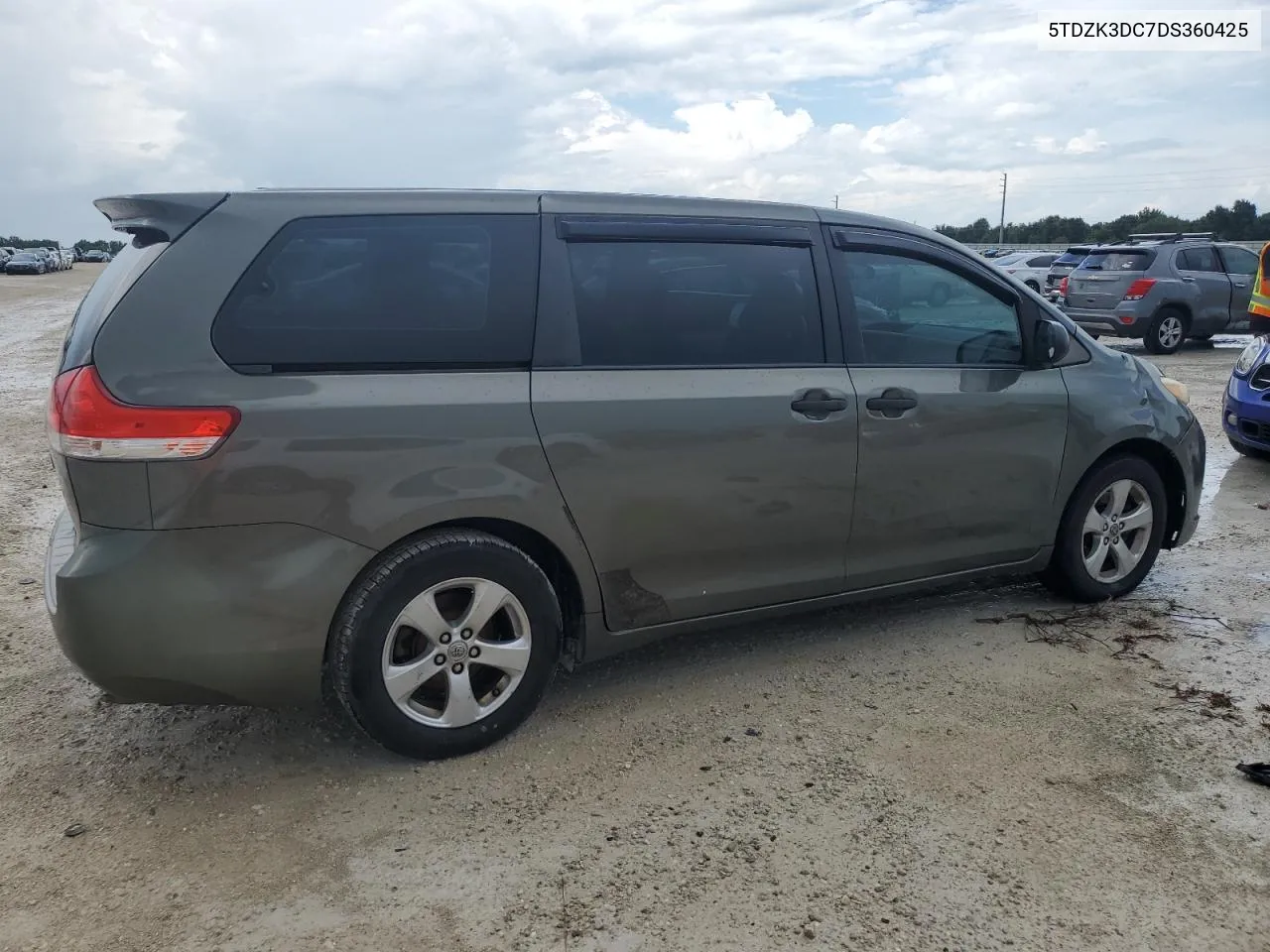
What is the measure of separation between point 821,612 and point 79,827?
120 inches

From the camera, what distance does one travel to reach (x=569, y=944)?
2.53 meters

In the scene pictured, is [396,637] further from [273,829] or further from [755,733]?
[755,733]

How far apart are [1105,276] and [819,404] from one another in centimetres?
1404

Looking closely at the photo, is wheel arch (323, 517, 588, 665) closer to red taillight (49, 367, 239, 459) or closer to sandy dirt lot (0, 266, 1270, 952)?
sandy dirt lot (0, 266, 1270, 952)

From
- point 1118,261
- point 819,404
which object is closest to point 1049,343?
point 819,404

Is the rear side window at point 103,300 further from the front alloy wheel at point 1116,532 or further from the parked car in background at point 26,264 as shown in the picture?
the parked car in background at point 26,264

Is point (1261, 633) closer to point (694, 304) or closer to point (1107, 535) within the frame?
point (1107, 535)

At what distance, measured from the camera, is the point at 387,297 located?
329 centimetres

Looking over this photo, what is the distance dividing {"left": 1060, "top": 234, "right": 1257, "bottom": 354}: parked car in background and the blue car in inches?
319

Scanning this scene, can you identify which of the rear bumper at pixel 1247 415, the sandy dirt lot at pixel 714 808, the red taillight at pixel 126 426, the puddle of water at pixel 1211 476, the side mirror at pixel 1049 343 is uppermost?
the side mirror at pixel 1049 343

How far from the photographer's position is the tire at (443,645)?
3.21 m

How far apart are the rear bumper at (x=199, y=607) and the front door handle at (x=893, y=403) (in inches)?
79.0

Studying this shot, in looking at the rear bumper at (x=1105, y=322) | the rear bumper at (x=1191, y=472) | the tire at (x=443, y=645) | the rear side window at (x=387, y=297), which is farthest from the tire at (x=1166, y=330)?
the tire at (x=443, y=645)

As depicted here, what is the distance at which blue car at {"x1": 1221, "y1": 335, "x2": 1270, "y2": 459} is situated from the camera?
24.6 feet
